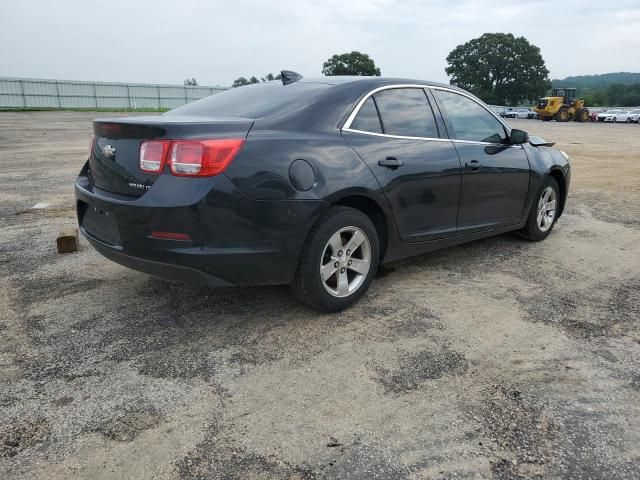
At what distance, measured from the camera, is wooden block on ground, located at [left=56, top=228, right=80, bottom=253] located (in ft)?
16.1

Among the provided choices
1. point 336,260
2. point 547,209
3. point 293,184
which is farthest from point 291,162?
point 547,209

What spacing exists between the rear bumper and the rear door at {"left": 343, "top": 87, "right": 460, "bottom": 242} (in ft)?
2.25

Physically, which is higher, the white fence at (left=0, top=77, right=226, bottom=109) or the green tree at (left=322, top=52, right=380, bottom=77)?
the green tree at (left=322, top=52, right=380, bottom=77)

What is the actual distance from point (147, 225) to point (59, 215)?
408cm

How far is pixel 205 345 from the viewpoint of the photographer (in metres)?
3.23

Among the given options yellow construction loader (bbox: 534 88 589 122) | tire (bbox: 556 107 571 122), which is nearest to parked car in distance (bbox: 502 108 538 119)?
yellow construction loader (bbox: 534 88 589 122)

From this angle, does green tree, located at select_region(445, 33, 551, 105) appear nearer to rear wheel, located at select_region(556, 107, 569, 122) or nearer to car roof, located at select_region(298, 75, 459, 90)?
rear wheel, located at select_region(556, 107, 569, 122)

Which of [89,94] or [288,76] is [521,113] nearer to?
[89,94]

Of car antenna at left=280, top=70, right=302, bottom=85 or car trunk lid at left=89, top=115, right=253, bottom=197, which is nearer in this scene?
car trunk lid at left=89, top=115, right=253, bottom=197

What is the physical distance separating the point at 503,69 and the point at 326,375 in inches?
3601

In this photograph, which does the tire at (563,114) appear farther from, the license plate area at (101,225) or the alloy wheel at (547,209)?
the license plate area at (101,225)

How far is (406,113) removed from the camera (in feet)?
13.5

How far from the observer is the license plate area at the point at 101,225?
10.7 ft

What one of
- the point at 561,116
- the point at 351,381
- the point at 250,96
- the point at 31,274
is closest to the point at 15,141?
the point at 31,274
